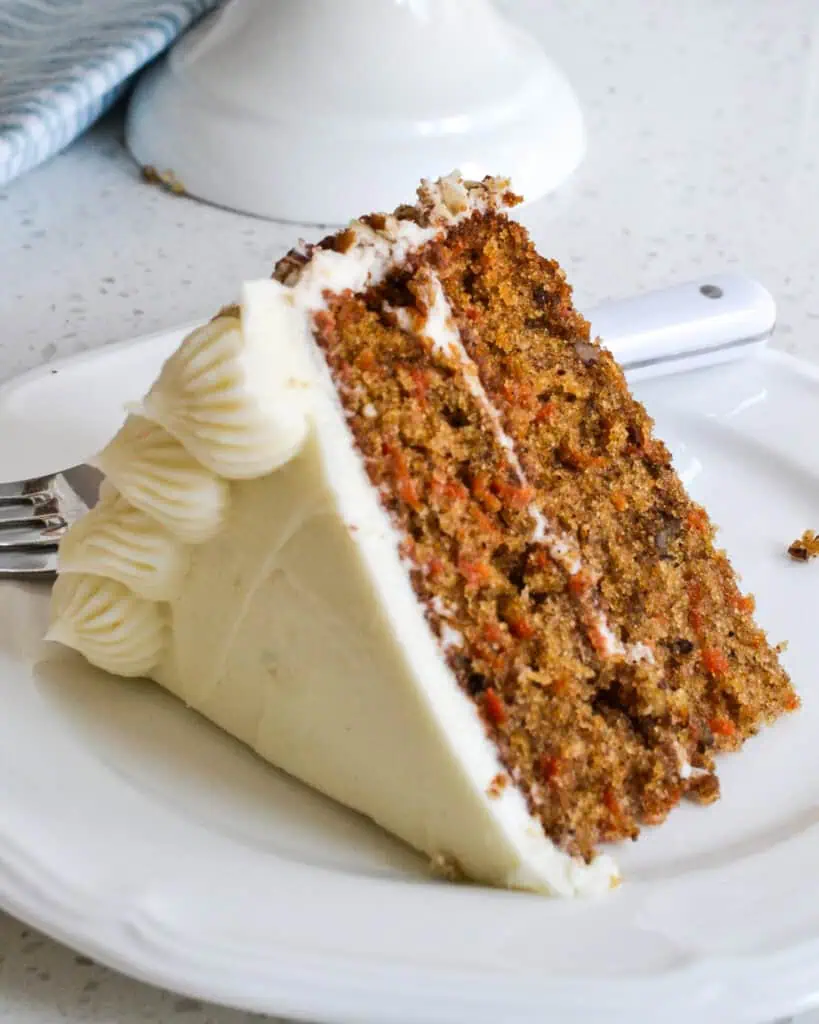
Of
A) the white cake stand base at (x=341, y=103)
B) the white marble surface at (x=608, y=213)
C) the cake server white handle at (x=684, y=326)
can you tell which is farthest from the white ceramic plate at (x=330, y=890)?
the white cake stand base at (x=341, y=103)

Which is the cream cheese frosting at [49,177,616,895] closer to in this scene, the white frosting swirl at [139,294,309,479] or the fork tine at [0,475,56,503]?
the white frosting swirl at [139,294,309,479]

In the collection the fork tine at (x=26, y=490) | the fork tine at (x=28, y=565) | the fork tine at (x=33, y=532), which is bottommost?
the fork tine at (x=28, y=565)

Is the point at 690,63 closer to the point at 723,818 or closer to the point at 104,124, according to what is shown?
the point at 104,124

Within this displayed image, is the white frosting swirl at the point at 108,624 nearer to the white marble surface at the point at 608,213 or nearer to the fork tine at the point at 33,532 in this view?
the fork tine at the point at 33,532

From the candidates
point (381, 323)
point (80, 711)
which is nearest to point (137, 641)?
point (80, 711)

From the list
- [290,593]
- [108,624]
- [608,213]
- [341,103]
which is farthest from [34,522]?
[608,213]

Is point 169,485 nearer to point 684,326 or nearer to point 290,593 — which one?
point 290,593

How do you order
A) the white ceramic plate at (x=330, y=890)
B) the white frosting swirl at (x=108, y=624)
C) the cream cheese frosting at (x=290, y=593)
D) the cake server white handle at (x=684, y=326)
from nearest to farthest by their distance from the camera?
the white ceramic plate at (x=330, y=890), the cream cheese frosting at (x=290, y=593), the white frosting swirl at (x=108, y=624), the cake server white handle at (x=684, y=326)

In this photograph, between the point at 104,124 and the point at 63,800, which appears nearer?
the point at 63,800
